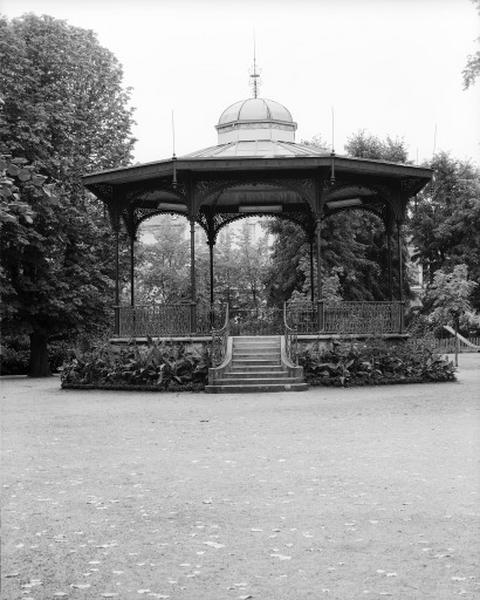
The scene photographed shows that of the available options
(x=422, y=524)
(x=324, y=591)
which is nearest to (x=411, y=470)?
(x=422, y=524)

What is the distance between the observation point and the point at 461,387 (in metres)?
19.4

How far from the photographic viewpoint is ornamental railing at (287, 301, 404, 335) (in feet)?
73.9

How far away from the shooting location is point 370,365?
66.9 feet

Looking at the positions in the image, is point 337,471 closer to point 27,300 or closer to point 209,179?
point 209,179

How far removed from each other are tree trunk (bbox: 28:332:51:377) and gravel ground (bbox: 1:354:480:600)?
15.4m

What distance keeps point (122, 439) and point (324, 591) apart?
23.6 feet

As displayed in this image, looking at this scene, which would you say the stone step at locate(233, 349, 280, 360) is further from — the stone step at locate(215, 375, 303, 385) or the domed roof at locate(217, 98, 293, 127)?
the domed roof at locate(217, 98, 293, 127)

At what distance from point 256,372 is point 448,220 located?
28.2 m

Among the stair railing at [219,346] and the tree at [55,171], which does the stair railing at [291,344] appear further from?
the tree at [55,171]

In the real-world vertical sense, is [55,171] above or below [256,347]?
above

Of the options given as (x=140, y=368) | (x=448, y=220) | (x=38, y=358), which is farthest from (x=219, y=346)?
(x=448, y=220)

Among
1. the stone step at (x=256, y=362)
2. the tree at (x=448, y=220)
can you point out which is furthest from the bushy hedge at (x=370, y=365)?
the tree at (x=448, y=220)

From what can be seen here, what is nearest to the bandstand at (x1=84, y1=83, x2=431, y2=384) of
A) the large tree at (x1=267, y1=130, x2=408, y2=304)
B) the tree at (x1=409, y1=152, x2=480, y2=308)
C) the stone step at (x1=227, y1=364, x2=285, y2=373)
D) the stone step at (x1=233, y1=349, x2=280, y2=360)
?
the stone step at (x1=233, y1=349, x2=280, y2=360)

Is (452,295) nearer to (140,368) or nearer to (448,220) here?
(448,220)
